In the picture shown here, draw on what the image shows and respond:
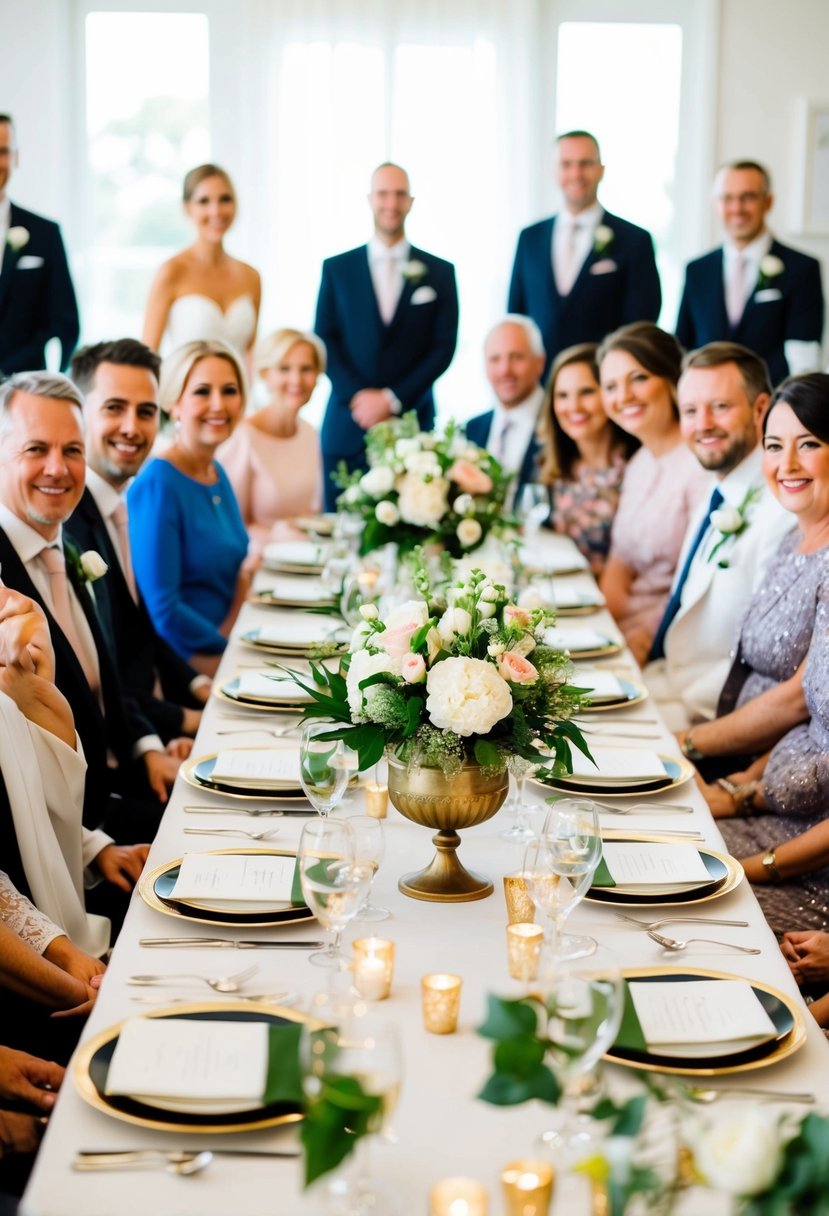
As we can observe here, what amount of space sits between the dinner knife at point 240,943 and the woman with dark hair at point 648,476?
7.84 ft

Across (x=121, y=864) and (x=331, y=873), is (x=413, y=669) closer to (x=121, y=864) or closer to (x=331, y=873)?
(x=331, y=873)

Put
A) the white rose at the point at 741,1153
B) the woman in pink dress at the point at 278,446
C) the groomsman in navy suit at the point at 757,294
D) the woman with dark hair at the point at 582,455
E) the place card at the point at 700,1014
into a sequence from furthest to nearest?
1. the groomsman in navy suit at the point at 757,294
2. the woman in pink dress at the point at 278,446
3. the woman with dark hair at the point at 582,455
4. the place card at the point at 700,1014
5. the white rose at the point at 741,1153

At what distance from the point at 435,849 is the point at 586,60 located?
6.34 meters

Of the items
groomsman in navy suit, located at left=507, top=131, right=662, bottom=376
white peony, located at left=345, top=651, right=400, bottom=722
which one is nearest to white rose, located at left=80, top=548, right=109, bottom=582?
white peony, located at left=345, top=651, right=400, bottom=722

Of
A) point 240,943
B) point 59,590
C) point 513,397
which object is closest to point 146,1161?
point 240,943

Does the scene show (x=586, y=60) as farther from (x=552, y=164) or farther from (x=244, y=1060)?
(x=244, y=1060)

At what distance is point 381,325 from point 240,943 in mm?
4430

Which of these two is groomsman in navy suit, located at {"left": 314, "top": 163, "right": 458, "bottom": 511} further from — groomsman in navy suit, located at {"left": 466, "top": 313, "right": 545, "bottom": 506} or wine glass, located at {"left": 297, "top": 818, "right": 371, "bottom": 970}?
wine glass, located at {"left": 297, "top": 818, "right": 371, "bottom": 970}

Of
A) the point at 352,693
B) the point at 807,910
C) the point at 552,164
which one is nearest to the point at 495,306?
the point at 552,164

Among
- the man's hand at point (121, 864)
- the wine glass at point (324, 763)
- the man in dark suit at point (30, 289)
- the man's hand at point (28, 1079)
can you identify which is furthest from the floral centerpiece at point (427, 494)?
the man in dark suit at point (30, 289)

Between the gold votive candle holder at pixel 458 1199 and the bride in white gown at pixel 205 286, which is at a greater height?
the bride in white gown at pixel 205 286

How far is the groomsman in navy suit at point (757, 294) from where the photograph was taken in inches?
213

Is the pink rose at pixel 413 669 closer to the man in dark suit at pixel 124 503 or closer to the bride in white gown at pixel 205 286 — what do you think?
the man in dark suit at pixel 124 503

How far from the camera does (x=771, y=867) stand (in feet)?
7.38
